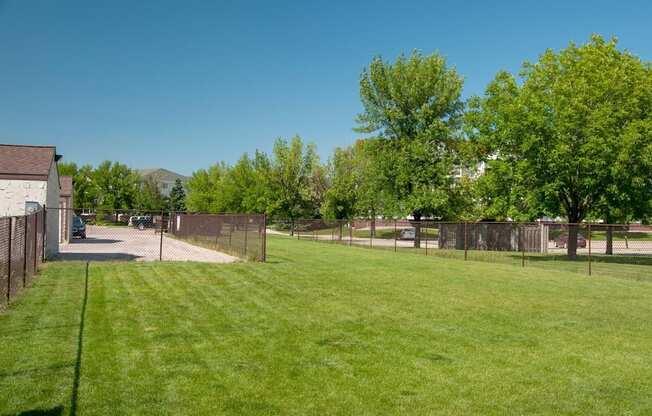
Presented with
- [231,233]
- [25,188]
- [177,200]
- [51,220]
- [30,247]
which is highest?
[177,200]

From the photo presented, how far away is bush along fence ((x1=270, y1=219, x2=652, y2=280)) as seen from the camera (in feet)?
78.4

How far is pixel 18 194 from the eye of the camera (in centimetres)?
2189

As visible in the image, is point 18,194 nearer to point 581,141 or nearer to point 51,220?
point 51,220

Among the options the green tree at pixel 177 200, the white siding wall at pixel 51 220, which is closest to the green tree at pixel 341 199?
the white siding wall at pixel 51 220

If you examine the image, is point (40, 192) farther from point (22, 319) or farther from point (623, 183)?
point (623, 183)

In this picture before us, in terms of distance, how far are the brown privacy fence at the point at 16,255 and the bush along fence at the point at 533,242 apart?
17.6 meters

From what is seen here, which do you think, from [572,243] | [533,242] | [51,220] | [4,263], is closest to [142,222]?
[51,220]

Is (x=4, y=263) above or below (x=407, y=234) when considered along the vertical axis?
above

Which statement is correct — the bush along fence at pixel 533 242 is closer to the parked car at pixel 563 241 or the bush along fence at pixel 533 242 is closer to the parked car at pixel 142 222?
the parked car at pixel 563 241

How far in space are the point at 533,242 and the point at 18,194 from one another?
3093 cm

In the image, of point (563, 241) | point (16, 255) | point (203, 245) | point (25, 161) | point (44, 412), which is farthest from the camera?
point (563, 241)

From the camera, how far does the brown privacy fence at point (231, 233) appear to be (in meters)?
23.2

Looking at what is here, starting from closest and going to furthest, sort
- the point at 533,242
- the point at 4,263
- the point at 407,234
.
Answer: the point at 4,263 < the point at 533,242 < the point at 407,234

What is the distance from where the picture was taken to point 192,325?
31.3ft
